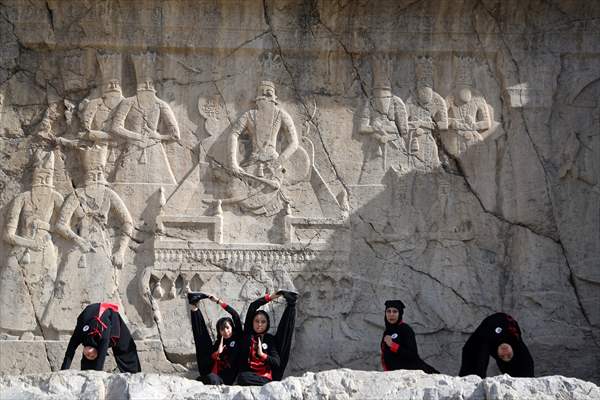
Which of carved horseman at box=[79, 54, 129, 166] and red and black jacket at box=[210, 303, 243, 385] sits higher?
carved horseman at box=[79, 54, 129, 166]

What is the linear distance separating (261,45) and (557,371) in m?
4.05

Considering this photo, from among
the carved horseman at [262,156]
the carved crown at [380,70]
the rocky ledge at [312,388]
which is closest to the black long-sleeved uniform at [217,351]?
the rocky ledge at [312,388]

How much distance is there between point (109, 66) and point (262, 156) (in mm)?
1662

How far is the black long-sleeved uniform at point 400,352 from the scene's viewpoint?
1009 cm

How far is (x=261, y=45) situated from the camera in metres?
11.6

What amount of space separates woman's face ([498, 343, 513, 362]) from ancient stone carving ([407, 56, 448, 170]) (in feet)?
7.61

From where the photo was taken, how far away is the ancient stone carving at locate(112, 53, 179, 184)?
37.6 ft

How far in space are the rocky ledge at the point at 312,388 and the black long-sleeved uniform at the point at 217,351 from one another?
0.98 metres

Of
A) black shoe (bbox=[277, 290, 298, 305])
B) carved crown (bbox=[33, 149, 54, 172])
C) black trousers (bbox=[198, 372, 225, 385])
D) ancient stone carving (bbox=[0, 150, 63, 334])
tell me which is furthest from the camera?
carved crown (bbox=[33, 149, 54, 172])

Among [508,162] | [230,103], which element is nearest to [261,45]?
[230,103]

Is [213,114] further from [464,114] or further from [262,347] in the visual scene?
[262,347]

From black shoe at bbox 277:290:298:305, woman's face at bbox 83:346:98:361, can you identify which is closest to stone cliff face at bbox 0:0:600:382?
black shoe at bbox 277:290:298:305

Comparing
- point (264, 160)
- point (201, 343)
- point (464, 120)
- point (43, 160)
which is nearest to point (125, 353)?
point (201, 343)

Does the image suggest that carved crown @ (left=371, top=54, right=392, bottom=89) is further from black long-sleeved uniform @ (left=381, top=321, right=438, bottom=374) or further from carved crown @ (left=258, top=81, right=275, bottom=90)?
black long-sleeved uniform @ (left=381, top=321, right=438, bottom=374)
